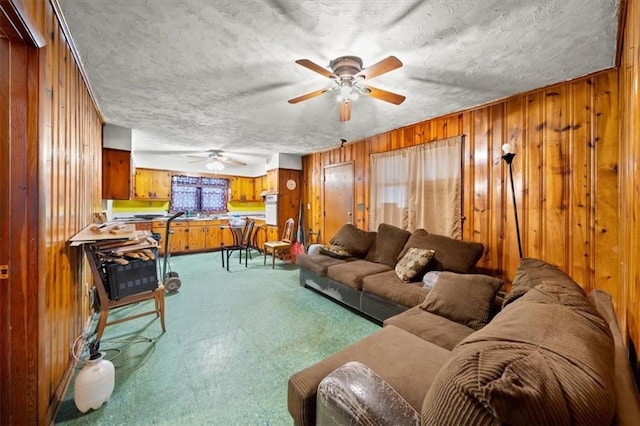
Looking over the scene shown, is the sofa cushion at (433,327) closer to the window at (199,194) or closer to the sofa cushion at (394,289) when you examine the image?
the sofa cushion at (394,289)

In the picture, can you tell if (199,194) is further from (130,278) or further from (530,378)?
(530,378)

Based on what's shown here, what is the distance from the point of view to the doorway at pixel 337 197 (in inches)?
189

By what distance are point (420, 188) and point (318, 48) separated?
7.91 feet

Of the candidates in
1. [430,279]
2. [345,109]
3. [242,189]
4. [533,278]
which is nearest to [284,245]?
[430,279]

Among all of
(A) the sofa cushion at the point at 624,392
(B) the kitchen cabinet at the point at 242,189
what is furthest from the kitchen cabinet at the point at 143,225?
(A) the sofa cushion at the point at 624,392

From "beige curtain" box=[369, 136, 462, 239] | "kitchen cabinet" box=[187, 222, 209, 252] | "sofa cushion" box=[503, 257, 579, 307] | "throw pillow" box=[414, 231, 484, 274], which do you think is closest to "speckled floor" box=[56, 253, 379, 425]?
"throw pillow" box=[414, 231, 484, 274]

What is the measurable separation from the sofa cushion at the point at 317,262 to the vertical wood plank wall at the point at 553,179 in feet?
5.85

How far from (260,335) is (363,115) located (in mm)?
2866

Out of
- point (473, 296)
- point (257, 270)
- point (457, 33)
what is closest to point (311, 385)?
point (473, 296)

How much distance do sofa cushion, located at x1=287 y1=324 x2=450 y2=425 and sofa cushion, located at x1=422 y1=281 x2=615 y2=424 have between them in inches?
19.5

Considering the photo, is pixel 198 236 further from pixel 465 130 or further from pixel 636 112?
pixel 636 112

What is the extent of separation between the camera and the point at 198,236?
6.44 metres

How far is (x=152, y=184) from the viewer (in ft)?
20.3

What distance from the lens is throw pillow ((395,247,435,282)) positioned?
2766 mm
